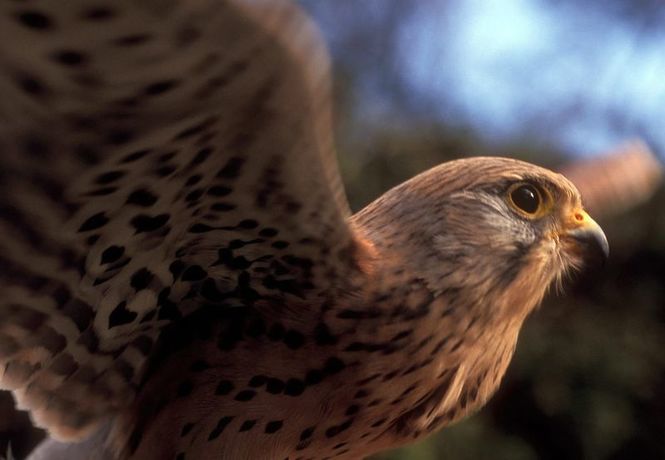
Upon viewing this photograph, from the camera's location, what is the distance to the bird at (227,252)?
1.15 metres

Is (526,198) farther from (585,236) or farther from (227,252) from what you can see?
(227,252)

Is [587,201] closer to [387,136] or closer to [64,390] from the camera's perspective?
[64,390]

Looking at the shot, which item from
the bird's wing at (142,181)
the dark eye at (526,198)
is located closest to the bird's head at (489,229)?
the dark eye at (526,198)

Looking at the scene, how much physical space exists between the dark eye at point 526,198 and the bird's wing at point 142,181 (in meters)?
0.48

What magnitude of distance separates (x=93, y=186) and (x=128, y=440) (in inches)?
26.6

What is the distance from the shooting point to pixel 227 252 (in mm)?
1659

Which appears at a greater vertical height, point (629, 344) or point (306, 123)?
point (306, 123)

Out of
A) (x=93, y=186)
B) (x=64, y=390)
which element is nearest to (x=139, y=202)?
(x=93, y=186)

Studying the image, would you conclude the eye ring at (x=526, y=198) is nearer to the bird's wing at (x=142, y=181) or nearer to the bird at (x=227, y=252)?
the bird at (x=227, y=252)

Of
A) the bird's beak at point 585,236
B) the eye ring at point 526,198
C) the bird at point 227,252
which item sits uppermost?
the bird at point 227,252

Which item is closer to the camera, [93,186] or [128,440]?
[93,186]

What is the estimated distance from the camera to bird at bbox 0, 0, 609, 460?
1.15 meters

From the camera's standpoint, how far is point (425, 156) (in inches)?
172

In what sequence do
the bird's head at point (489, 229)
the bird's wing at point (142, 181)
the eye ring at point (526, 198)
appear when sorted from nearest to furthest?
the bird's wing at point (142, 181), the bird's head at point (489, 229), the eye ring at point (526, 198)
